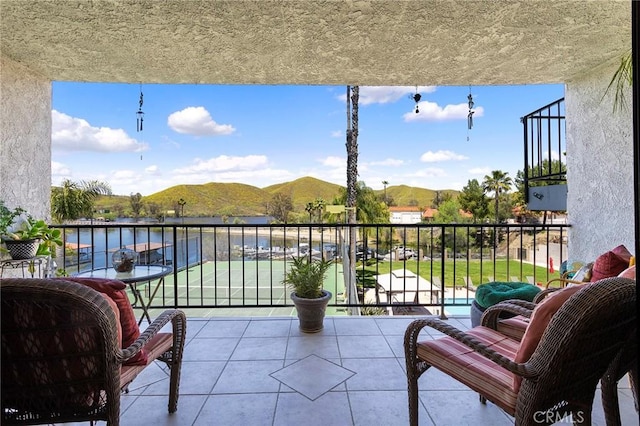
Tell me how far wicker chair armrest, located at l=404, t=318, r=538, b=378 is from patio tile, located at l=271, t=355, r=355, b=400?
2.34 feet

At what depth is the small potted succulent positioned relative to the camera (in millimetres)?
2734

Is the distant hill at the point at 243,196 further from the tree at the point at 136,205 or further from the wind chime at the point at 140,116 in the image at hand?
the wind chime at the point at 140,116

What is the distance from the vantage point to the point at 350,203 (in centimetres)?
1112

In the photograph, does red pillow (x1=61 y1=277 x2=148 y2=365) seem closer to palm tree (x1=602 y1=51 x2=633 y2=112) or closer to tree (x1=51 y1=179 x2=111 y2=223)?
palm tree (x1=602 y1=51 x2=633 y2=112)

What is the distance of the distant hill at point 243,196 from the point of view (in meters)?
8.27

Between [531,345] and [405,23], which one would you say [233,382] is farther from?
[405,23]

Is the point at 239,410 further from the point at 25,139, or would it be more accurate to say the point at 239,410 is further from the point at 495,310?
the point at 25,139

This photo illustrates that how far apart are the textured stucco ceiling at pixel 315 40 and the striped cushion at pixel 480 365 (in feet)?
7.13

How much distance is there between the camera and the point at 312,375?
2.22 metres

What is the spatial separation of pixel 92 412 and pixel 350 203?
1012 centimetres

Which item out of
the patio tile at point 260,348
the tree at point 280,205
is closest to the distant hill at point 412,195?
the tree at point 280,205

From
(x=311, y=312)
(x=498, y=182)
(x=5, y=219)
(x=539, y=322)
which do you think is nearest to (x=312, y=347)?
(x=311, y=312)

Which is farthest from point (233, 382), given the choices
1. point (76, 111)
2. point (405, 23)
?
point (76, 111)

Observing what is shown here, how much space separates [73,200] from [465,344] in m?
5.26
